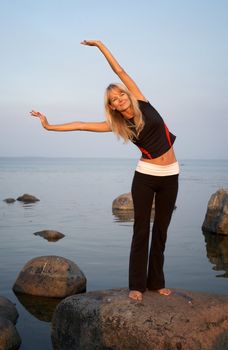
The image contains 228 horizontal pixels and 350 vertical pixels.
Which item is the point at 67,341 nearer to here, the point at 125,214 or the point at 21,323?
the point at 21,323

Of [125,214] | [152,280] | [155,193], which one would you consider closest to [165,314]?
[152,280]

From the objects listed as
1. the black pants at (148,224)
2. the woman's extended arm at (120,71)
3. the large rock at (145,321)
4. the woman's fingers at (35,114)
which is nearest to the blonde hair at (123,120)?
the woman's extended arm at (120,71)

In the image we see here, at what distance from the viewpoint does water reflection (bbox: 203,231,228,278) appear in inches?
463

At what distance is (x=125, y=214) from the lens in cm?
2116

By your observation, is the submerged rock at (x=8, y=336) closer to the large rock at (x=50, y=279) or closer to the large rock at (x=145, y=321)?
the large rock at (x=145, y=321)

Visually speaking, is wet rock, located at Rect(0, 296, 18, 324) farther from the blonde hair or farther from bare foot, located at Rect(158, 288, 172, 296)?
the blonde hair

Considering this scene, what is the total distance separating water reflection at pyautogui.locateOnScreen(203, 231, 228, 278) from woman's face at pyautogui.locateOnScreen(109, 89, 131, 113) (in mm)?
6687

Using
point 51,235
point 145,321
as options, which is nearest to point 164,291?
point 145,321

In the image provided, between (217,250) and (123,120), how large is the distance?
902 cm

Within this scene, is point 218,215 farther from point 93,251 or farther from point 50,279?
point 50,279

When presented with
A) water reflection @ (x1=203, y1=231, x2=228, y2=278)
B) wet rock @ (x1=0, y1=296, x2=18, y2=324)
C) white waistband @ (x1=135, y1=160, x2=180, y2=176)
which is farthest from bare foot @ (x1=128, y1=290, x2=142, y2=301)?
water reflection @ (x1=203, y1=231, x2=228, y2=278)

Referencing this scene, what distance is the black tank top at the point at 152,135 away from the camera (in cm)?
554

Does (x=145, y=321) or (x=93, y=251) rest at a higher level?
(x=145, y=321)

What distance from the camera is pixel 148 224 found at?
5.91m
